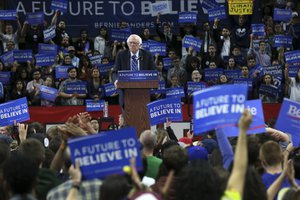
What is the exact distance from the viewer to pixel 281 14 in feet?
65.6

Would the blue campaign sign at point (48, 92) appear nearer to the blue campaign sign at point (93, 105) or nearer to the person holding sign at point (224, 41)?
the blue campaign sign at point (93, 105)

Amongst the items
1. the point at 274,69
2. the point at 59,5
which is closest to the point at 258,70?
the point at 274,69

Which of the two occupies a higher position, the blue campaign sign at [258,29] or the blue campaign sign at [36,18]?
the blue campaign sign at [36,18]

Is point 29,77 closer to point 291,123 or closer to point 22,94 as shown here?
point 22,94

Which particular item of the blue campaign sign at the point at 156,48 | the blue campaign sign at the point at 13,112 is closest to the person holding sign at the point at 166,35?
the blue campaign sign at the point at 156,48

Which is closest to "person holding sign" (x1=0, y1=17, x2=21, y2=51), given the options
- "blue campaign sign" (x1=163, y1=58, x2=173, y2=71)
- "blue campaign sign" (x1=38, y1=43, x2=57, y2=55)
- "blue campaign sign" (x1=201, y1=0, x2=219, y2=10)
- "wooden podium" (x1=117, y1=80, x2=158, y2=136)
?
"blue campaign sign" (x1=38, y1=43, x2=57, y2=55)

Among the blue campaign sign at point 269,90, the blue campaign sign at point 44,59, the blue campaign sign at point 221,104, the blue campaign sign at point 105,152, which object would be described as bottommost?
the blue campaign sign at point 269,90

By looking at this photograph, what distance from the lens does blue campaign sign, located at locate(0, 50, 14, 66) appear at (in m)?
18.6

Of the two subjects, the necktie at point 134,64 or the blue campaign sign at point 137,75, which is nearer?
the blue campaign sign at point 137,75

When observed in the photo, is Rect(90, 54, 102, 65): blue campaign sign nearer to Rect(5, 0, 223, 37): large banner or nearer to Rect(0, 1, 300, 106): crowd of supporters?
Rect(0, 1, 300, 106): crowd of supporters

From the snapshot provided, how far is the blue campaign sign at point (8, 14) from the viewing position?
1955cm

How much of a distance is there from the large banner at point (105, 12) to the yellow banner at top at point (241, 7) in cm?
186

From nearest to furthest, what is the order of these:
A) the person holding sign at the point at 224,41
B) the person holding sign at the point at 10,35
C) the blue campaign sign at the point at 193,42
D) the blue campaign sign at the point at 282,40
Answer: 1. the blue campaign sign at the point at 193,42
2. the blue campaign sign at the point at 282,40
3. the person holding sign at the point at 224,41
4. the person holding sign at the point at 10,35

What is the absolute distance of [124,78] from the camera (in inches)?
438
